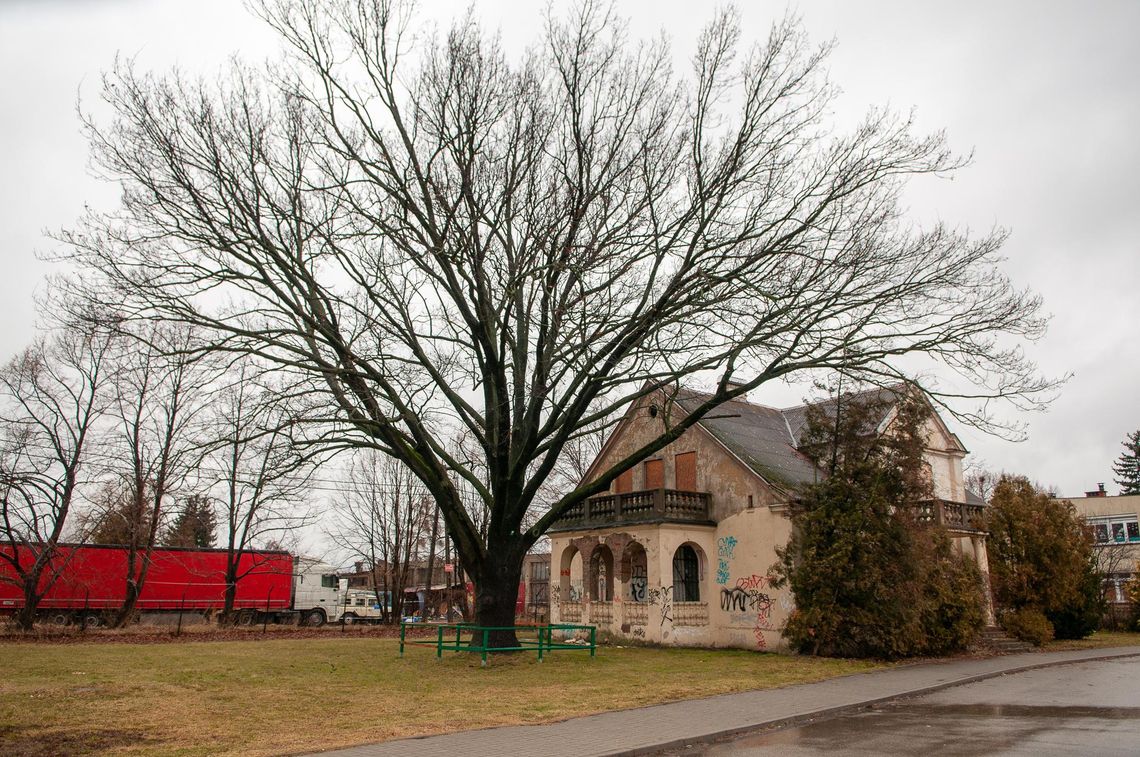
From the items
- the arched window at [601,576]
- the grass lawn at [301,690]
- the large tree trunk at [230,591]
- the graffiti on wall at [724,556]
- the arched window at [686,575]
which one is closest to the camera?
the grass lawn at [301,690]

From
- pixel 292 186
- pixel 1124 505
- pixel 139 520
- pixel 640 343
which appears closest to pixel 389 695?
pixel 640 343

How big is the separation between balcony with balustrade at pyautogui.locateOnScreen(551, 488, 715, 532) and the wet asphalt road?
11.5 meters

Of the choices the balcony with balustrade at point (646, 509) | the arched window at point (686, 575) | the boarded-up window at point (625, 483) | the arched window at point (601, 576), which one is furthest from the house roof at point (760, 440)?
the arched window at point (601, 576)

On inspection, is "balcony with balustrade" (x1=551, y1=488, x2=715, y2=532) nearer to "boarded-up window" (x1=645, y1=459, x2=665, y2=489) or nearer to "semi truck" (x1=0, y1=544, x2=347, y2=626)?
"boarded-up window" (x1=645, y1=459, x2=665, y2=489)

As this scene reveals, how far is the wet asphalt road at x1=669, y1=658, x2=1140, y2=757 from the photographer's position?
8750mm

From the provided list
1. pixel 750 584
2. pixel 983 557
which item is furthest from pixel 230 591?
pixel 983 557

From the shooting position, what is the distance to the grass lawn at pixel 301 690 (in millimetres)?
9320

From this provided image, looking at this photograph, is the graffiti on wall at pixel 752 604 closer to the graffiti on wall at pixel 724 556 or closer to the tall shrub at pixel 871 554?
the graffiti on wall at pixel 724 556

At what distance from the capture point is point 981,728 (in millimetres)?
10234

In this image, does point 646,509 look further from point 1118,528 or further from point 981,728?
point 1118,528

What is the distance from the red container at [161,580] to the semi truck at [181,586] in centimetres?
3

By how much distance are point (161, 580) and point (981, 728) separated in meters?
32.1

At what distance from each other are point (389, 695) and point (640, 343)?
8892 mm

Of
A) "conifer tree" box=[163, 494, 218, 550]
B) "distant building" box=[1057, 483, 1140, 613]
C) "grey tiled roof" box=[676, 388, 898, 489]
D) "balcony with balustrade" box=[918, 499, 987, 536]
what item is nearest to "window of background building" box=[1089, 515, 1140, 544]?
"distant building" box=[1057, 483, 1140, 613]
